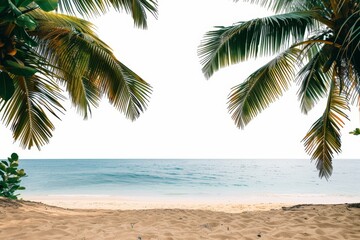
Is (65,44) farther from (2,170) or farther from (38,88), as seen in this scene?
(2,170)

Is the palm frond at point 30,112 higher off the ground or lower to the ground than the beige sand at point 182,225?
higher

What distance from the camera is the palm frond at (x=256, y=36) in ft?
18.8

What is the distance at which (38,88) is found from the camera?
5801 millimetres

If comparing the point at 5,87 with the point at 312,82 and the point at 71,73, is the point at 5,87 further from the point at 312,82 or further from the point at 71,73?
the point at 312,82

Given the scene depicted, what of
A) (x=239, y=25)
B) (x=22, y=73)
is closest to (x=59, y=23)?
(x=239, y=25)

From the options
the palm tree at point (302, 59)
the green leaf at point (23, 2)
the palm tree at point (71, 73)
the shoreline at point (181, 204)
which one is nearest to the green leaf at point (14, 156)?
the palm tree at point (71, 73)

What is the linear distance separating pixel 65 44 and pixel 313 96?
17.6 ft

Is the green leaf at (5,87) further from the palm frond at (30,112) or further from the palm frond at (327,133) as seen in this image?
the palm frond at (327,133)

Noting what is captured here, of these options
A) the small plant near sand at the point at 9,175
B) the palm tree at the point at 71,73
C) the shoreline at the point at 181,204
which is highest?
the palm tree at the point at 71,73

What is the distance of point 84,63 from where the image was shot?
17.8 feet

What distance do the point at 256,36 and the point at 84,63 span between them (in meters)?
2.78

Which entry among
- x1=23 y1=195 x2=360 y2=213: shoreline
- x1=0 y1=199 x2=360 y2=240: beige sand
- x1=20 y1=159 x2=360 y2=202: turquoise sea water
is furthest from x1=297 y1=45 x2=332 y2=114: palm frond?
x1=20 y1=159 x2=360 y2=202: turquoise sea water

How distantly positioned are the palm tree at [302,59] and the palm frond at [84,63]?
1507 millimetres

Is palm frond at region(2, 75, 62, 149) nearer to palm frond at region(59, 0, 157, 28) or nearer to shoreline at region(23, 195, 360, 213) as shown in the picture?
palm frond at region(59, 0, 157, 28)
